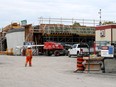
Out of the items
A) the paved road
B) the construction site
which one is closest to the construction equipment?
the construction site

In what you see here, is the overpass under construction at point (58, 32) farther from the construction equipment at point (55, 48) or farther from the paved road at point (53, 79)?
the paved road at point (53, 79)

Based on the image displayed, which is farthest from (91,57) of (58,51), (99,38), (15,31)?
(15,31)

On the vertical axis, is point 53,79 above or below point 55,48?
below

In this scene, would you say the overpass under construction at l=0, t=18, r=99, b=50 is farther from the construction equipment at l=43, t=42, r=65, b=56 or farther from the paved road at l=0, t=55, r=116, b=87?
the paved road at l=0, t=55, r=116, b=87

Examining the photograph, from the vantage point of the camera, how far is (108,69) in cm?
2517

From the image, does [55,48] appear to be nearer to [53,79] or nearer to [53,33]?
[53,33]

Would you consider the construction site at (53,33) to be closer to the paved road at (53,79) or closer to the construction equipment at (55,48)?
the construction equipment at (55,48)

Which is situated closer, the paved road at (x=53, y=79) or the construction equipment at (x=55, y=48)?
the paved road at (x=53, y=79)

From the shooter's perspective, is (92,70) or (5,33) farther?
(5,33)

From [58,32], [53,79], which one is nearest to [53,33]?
[58,32]

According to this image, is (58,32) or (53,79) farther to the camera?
(58,32)

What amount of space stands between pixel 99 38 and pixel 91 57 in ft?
65.0

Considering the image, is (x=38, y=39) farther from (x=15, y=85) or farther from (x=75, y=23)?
(x=15, y=85)

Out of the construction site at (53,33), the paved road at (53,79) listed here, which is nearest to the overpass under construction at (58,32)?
the construction site at (53,33)
